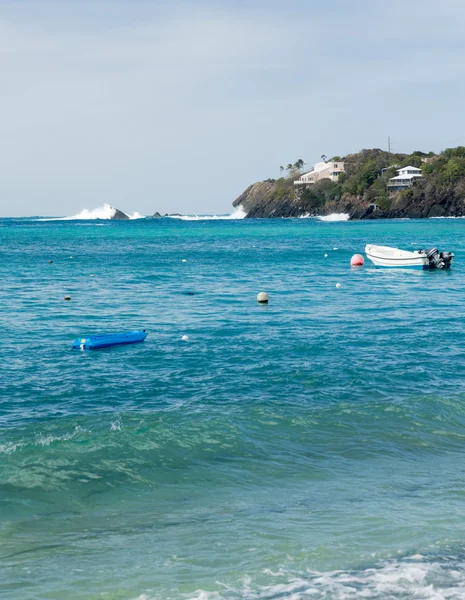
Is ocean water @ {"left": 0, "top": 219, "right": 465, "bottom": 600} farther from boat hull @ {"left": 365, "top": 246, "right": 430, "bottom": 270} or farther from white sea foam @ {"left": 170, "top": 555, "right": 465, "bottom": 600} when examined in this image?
boat hull @ {"left": 365, "top": 246, "right": 430, "bottom": 270}

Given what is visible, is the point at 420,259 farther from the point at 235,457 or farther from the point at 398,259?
A: the point at 235,457

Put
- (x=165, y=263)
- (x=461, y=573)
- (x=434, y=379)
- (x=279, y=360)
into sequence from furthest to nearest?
1. (x=165, y=263)
2. (x=279, y=360)
3. (x=434, y=379)
4. (x=461, y=573)

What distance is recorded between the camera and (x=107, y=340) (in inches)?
1060

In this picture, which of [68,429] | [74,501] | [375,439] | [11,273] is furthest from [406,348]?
[11,273]

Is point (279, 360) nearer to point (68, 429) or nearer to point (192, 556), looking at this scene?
point (68, 429)

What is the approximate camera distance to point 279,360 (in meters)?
24.2

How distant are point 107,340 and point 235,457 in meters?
12.4

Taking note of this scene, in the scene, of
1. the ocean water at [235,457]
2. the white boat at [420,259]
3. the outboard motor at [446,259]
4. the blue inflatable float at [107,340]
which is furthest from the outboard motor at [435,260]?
the blue inflatable float at [107,340]

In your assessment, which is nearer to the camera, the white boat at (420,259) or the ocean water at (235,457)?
the ocean water at (235,457)

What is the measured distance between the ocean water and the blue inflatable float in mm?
490

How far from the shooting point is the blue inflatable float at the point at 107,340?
86.4ft

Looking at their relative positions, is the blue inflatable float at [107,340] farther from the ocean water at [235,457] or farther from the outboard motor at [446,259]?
the outboard motor at [446,259]

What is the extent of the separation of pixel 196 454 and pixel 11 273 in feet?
151

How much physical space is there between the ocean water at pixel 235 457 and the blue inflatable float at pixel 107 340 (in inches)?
19.3
